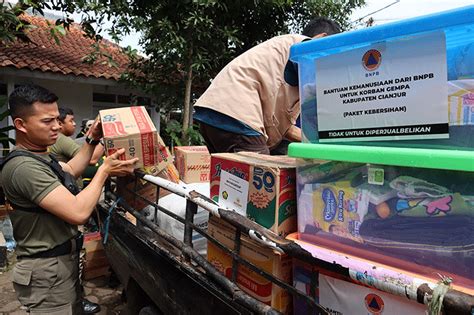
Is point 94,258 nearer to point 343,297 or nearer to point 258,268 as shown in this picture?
point 258,268

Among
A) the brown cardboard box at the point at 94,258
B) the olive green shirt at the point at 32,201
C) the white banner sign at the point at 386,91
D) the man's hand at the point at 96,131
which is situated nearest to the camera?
the white banner sign at the point at 386,91

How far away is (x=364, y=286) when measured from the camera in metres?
1.06

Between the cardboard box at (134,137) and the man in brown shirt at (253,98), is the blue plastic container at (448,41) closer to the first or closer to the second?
the man in brown shirt at (253,98)

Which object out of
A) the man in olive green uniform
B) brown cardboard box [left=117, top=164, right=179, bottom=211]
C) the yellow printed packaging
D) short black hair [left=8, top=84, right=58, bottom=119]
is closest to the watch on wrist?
brown cardboard box [left=117, top=164, right=179, bottom=211]

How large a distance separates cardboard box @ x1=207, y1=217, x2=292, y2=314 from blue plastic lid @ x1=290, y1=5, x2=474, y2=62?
70cm

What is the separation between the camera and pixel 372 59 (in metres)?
1.11

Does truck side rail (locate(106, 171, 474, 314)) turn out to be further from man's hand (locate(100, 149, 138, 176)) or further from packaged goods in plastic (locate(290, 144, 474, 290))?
man's hand (locate(100, 149, 138, 176))

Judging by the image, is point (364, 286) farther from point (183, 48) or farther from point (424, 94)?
point (183, 48)

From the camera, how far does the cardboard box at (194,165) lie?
2.65 m

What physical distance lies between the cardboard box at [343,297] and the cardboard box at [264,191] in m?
0.17

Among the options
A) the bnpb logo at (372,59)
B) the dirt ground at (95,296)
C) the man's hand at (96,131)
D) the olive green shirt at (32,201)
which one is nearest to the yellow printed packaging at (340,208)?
the bnpb logo at (372,59)

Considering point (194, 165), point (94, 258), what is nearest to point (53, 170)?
point (194, 165)

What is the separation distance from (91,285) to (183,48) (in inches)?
177

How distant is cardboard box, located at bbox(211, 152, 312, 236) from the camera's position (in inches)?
51.9
